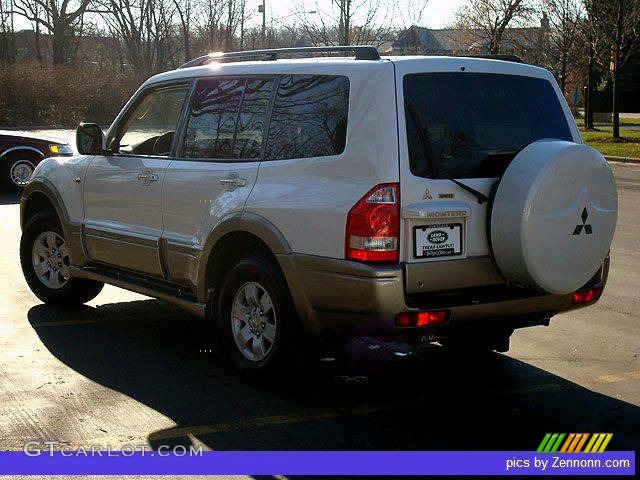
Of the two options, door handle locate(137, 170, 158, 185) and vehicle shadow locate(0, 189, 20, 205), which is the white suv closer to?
door handle locate(137, 170, 158, 185)

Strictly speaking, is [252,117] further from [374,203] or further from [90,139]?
[90,139]

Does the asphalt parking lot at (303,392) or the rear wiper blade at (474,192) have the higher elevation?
the rear wiper blade at (474,192)

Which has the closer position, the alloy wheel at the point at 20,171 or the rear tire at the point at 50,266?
the rear tire at the point at 50,266

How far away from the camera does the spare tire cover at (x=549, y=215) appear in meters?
4.99

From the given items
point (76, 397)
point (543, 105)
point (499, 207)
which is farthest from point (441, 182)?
point (76, 397)

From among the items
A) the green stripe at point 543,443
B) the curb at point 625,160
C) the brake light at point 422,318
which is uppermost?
the brake light at point 422,318

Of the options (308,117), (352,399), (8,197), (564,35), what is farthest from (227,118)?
(564,35)

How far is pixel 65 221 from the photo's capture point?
7.40 meters

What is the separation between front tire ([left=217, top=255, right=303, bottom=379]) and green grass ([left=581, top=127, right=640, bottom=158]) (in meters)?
20.9

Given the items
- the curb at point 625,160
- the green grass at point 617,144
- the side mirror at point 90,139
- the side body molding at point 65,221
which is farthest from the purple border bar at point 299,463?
the green grass at point 617,144

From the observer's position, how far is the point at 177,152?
20.9ft

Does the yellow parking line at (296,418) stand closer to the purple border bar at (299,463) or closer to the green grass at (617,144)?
the purple border bar at (299,463)

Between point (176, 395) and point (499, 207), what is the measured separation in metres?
2.10

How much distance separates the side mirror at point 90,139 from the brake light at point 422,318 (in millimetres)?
3134
